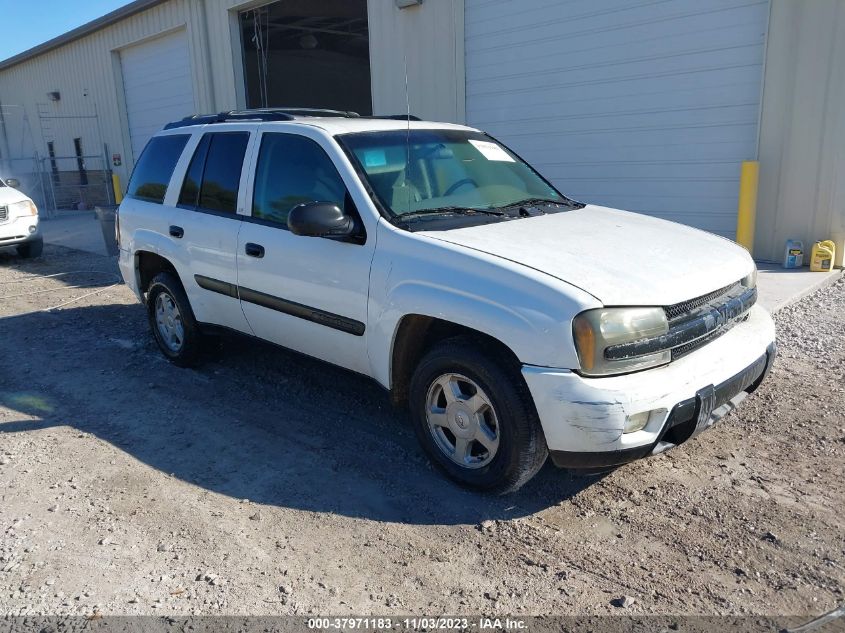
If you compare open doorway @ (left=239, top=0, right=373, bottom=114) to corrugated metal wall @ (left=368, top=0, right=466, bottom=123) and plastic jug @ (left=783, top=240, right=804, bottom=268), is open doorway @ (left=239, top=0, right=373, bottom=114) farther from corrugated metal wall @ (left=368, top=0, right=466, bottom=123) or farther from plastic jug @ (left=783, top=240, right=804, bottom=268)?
plastic jug @ (left=783, top=240, right=804, bottom=268)

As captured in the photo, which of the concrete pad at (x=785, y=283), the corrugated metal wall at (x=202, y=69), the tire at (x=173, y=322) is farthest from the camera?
the corrugated metal wall at (x=202, y=69)

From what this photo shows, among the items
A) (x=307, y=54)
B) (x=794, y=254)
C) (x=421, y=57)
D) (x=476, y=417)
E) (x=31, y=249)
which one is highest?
(x=307, y=54)

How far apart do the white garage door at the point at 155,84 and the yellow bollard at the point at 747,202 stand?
13.3 m

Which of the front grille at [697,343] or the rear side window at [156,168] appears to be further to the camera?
the rear side window at [156,168]

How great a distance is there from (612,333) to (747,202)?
612cm

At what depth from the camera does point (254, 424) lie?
15.0 ft

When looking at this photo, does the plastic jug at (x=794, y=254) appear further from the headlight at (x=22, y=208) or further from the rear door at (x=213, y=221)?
the headlight at (x=22, y=208)

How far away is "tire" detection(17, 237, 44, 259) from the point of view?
37.9 feet

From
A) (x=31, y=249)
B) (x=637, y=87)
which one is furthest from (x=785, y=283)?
(x=31, y=249)

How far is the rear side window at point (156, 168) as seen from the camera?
5.54 m

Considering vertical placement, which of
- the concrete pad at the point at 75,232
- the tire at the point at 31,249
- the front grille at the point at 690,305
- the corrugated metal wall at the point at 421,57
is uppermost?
the corrugated metal wall at the point at 421,57

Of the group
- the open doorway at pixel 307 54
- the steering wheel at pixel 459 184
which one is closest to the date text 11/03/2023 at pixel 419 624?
→ the steering wheel at pixel 459 184

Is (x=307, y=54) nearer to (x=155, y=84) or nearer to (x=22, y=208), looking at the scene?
(x=155, y=84)

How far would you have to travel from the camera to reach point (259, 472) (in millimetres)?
3900
